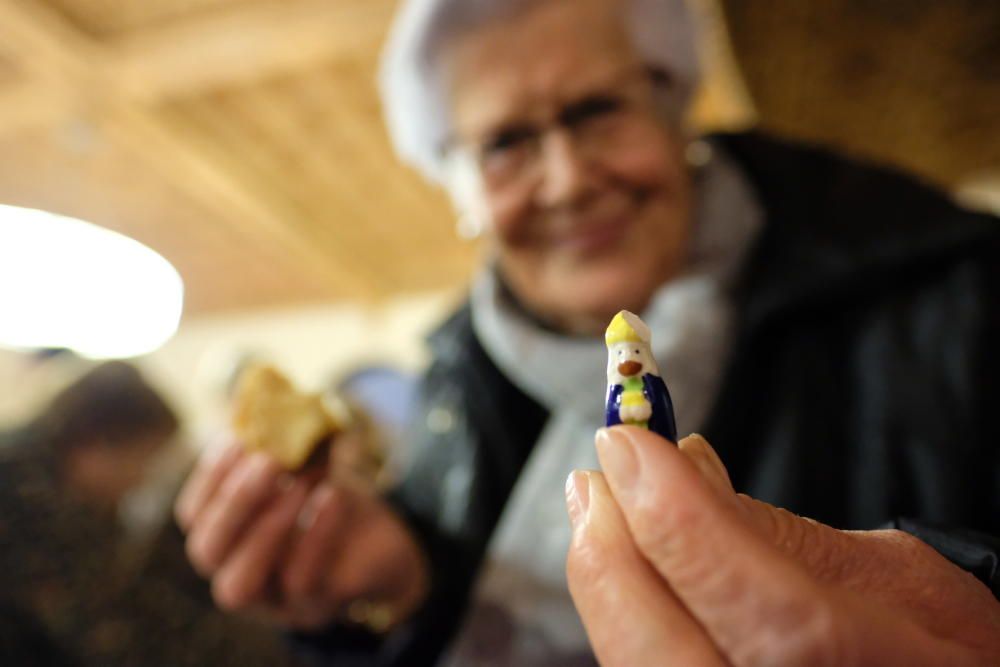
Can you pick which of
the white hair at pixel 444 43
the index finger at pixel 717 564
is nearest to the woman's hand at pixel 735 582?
the index finger at pixel 717 564

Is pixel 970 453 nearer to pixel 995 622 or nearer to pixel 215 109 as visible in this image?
pixel 995 622

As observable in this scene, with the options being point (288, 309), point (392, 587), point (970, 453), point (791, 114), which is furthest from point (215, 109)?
point (970, 453)

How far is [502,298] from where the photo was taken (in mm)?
686

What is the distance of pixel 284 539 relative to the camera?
531mm

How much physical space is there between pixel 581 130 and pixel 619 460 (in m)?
0.48

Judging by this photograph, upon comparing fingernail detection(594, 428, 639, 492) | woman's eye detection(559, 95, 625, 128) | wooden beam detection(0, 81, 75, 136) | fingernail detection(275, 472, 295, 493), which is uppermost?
wooden beam detection(0, 81, 75, 136)

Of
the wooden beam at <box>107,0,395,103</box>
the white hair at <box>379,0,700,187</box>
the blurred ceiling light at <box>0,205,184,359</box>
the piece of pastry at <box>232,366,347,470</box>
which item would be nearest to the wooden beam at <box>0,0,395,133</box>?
the wooden beam at <box>107,0,395,103</box>

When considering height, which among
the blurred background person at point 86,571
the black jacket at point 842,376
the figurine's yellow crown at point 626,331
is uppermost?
the figurine's yellow crown at point 626,331

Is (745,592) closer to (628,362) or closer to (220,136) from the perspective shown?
(628,362)

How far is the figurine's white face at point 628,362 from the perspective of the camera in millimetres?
209

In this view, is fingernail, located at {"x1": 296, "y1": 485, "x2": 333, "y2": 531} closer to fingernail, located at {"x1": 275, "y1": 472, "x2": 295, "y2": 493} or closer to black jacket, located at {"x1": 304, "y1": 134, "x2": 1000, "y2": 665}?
fingernail, located at {"x1": 275, "y1": 472, "x2": 295, "y2": 493}

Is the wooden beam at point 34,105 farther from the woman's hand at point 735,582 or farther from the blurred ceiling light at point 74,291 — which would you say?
the woman's hand at point 735,582

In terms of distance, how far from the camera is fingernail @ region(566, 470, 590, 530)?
0.20 m

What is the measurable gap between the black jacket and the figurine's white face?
5.9 inches
